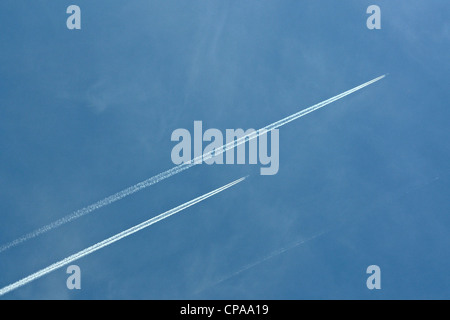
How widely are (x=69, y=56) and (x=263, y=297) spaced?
22.7ft

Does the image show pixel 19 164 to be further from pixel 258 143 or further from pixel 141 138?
pixel 258 143

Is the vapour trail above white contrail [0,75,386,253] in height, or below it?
below

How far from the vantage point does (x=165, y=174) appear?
12.8 metres

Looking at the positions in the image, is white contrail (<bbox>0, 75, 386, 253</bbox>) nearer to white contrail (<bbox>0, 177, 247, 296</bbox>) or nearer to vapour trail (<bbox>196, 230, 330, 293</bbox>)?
white contrail (<bbox>0, 177, 247, 296</bbox>)

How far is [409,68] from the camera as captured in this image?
13.3 meters

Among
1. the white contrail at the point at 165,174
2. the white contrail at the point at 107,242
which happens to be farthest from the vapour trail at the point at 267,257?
the white contrail at the point at 165,174

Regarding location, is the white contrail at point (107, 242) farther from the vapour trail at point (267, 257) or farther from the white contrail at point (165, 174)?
the vapour trail at point (267, 257)

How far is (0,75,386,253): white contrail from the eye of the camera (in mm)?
12367

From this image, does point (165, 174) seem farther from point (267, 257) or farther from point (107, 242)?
point (267, 257)

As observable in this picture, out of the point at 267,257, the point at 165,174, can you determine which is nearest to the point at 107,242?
the point at 165,174

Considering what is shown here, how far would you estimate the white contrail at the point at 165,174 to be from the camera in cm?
1237

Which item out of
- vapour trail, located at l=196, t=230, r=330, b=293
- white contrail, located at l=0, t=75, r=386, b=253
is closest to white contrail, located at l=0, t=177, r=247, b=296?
white contrail, located at l=0, t=75, r=386, b=253

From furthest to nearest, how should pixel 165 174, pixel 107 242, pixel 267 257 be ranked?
1. pixel 165 174
2. pixel 267 257
3. pixel 107 242
